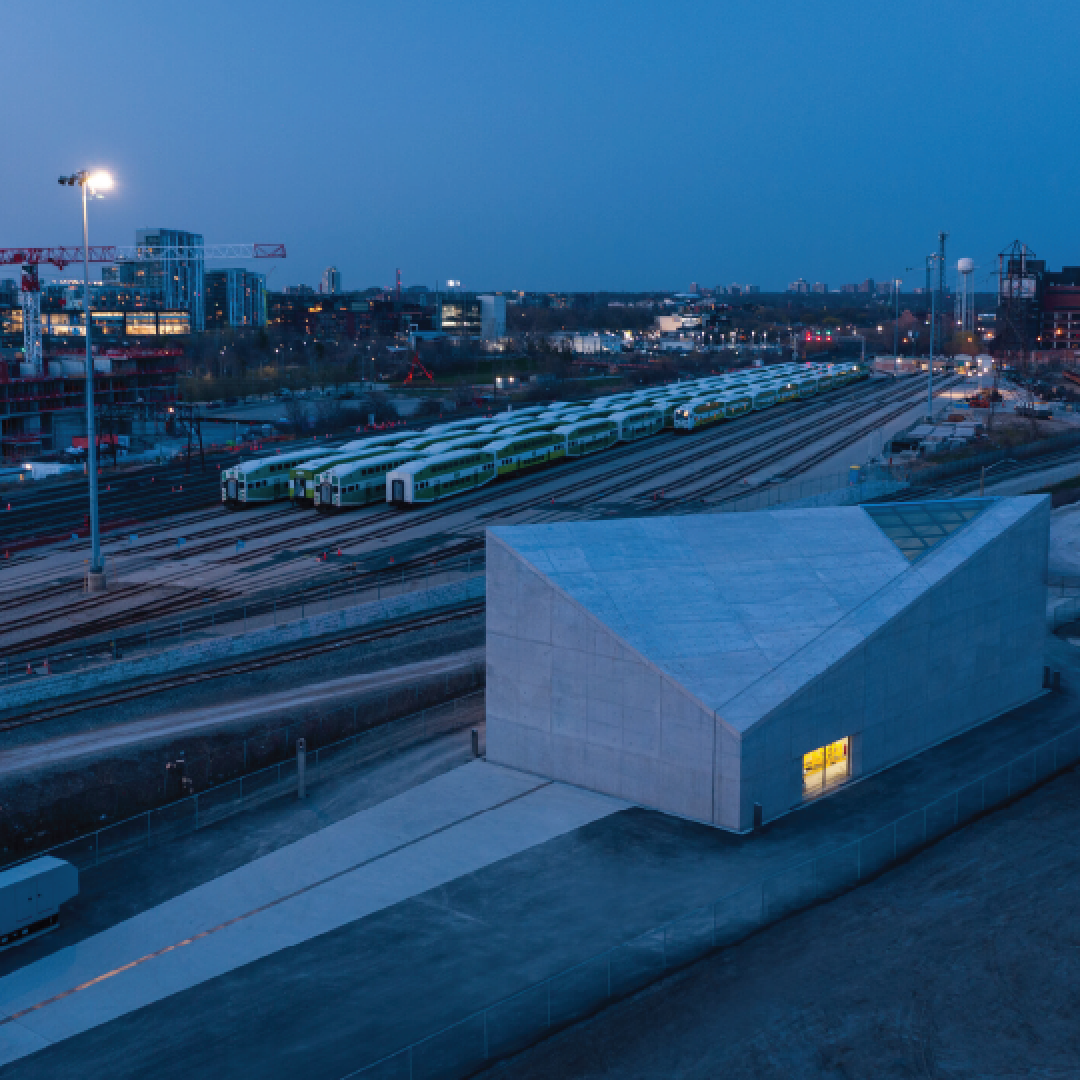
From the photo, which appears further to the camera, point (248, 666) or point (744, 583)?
point (248, 666)

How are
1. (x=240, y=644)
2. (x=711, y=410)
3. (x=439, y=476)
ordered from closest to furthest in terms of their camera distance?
(x=240, y=644)
(x=439, y=476)
(x=711, y=410)

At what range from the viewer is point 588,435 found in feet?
291

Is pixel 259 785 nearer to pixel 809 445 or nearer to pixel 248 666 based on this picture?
pixel 248 666

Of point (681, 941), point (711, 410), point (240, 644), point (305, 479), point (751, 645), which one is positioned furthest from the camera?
point (711, 410)

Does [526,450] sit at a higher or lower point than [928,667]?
higher

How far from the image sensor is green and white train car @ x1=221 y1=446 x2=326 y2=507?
69875 mm

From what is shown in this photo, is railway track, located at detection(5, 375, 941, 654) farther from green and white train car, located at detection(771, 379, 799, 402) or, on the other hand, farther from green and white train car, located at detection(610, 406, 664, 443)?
green and white train car, located at detection(771, 379, 799, 402)

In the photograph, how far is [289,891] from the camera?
24641mm

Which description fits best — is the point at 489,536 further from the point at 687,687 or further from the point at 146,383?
the point at 146,383

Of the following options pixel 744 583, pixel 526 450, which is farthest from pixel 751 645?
pixel 526 450

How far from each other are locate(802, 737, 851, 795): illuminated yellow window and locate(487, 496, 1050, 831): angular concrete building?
5cm

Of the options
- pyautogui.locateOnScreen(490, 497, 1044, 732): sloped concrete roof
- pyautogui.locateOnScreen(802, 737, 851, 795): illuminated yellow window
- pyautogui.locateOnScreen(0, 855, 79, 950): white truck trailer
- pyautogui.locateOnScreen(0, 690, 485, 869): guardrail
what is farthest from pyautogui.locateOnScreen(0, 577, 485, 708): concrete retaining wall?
pyautogui.locateOnScreen(802, 737, 851, 795): illuminated yellow window

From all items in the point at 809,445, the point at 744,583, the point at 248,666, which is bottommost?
the point at 248,666

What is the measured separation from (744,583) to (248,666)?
16.4 metres
